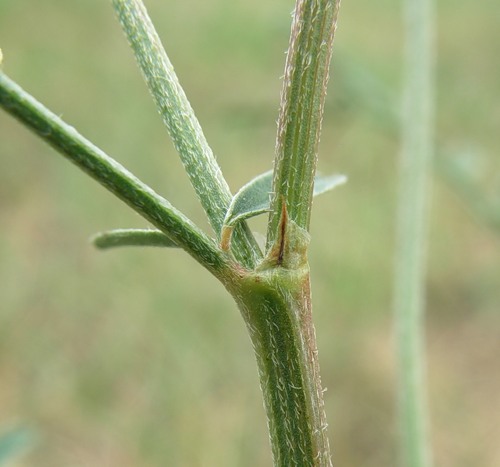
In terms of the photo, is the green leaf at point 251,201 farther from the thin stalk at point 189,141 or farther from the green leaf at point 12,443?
the green leaf at point 12,443

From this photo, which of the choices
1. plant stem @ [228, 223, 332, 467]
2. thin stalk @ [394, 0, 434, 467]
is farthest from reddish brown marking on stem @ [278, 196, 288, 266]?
thin stalk @ [394, 0, 434, 467]

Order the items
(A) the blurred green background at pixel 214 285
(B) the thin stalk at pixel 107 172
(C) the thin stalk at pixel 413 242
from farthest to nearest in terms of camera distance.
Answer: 1. (A) the blurred green background at pixel 214 285
2. (C) the thin stalk at pixel 413 242
3. (B) the thin stalk at pixel 107 172

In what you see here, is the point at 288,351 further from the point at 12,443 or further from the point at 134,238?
the point at 12,443

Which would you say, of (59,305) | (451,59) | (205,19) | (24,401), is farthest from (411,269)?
(205,19)

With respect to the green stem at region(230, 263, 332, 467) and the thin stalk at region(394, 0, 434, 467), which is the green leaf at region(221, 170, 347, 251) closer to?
the green stem at region(230, 263, 332, 467)

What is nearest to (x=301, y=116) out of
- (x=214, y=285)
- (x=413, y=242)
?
(x=413, y=242)

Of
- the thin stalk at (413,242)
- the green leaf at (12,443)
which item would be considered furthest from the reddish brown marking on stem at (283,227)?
the green leaf at (12,443)
